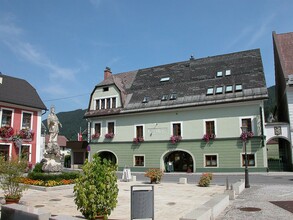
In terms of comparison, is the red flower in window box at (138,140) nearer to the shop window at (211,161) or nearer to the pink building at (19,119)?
the shop window at (211,161)

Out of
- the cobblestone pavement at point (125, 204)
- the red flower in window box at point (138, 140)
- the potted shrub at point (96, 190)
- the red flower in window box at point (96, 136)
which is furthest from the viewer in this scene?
the red flower in window box at point (96, 136)

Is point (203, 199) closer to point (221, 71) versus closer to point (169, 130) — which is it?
point (169, 130)

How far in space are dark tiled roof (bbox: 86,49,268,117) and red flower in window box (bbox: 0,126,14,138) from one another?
454 inches

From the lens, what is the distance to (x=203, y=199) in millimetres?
12016

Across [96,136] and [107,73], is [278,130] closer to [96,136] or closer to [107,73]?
[96,136]

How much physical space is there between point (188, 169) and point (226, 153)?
426 centimetres

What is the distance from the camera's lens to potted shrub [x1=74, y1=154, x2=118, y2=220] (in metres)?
6.58

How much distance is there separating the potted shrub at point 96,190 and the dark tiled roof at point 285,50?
24641 mm

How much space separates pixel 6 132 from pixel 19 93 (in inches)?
205

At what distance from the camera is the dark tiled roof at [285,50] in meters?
27.9

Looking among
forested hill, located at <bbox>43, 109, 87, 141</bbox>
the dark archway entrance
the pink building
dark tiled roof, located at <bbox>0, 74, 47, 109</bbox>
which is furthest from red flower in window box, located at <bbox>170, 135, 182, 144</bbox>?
forested hill, located at <bbox>43, 109, 87, 141</bbox>

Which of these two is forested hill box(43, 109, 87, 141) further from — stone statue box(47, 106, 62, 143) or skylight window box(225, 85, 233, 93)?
stone statue box(47, 106, 62, 143)

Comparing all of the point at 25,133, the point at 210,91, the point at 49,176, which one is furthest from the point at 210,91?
the point at 49,176

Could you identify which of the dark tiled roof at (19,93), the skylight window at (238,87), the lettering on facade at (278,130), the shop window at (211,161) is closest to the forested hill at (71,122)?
the dark tiled roof at (19,93)
